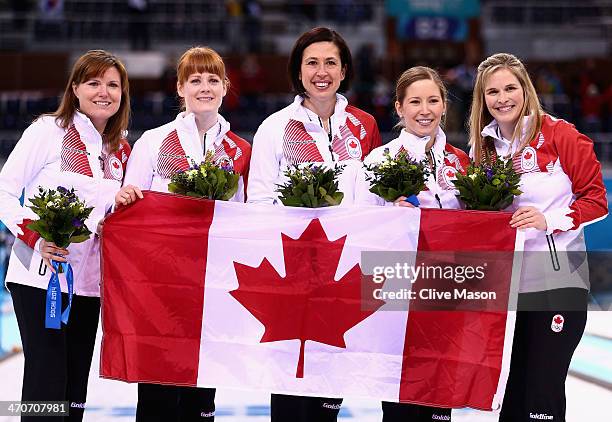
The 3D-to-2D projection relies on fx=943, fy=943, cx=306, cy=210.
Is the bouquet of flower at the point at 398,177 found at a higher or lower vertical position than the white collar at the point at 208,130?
lower

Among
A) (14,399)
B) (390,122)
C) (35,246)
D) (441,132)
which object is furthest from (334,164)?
(390,122)

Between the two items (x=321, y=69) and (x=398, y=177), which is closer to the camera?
(x=398, y=177)

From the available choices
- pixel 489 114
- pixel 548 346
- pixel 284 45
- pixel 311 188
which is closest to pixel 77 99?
pixel 311 188

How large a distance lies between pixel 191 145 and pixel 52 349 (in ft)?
3.46

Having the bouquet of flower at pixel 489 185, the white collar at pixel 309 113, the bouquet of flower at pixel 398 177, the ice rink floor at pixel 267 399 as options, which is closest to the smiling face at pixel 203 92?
the white collar at pixel 309 113

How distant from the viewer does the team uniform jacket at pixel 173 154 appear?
4.13m

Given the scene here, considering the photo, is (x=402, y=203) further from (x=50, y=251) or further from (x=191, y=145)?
(x=50, y=251)

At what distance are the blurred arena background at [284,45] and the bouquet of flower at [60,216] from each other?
30.1 ft

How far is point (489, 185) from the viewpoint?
12.5ft

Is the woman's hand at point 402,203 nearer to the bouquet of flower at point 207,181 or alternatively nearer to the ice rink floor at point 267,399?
the bouquet of flower at point 207,181

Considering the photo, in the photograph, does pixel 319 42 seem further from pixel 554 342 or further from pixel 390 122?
pixel 390 122

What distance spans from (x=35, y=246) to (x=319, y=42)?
5.04 ft

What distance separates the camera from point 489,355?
12.7 ft

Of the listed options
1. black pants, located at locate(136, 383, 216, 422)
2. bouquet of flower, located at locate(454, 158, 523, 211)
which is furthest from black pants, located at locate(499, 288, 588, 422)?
black pants, located at locate(136, 383, 216, 422)
